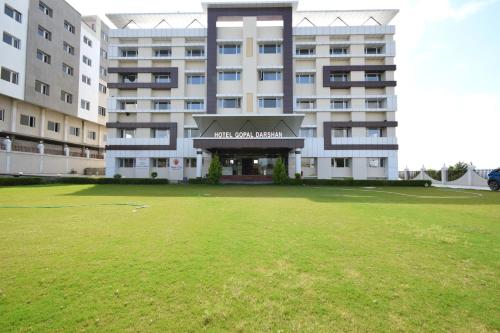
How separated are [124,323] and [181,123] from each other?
127ft

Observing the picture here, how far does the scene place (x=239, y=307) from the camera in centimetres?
334

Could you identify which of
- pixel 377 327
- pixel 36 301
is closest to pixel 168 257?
pixel 36 301

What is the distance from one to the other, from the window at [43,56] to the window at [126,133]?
612 inches

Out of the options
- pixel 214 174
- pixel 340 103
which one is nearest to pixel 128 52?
pixel 214 174

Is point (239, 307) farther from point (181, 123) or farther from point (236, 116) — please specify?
point (181, 123)

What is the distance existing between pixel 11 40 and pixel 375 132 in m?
53.2

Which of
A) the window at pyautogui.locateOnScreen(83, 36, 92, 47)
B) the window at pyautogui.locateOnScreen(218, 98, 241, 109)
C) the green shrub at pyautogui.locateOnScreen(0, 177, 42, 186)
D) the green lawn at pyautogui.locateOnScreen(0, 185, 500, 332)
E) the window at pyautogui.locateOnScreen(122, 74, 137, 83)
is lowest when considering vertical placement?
the green lawn at pyautogui.locateOnScreen(0, 185, 500, 332)

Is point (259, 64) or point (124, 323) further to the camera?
point (259, 64)

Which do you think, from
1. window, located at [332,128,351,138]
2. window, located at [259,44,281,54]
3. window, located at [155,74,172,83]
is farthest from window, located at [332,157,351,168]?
window, located at [155,74,172,83]

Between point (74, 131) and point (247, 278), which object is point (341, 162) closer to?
point (247, 278)

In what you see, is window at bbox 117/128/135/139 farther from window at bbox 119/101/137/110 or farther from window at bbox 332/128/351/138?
window at bbox 332/128/351/138

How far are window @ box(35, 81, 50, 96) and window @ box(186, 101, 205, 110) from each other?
2212 centimetres

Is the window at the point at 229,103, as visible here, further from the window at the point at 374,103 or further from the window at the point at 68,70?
the window at the point at 68,70

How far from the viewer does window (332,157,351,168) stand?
38.9 m
